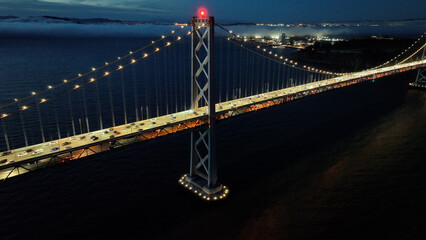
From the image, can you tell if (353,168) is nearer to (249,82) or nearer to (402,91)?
(249,82)

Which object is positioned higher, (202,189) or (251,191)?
(202,189)

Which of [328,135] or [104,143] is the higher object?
[104,143]

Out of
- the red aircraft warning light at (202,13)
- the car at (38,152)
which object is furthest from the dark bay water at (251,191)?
the red aircraft warning light at (202,13)

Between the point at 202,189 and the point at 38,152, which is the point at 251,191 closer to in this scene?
the point at 202,189

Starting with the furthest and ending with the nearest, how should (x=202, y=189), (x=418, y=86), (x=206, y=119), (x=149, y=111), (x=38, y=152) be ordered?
(x=418, y=86)
(x=149, y=111)
(x=202, y=189)
(x=206, y=119)
(x=38, y=152)

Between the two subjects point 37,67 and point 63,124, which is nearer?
point 63,124

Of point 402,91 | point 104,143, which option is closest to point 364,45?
point 402,91

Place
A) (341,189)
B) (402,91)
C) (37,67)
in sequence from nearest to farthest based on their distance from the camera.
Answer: (341,189)
(402,91)
(37,67)

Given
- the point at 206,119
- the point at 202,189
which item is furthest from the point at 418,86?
the point at 202,189
